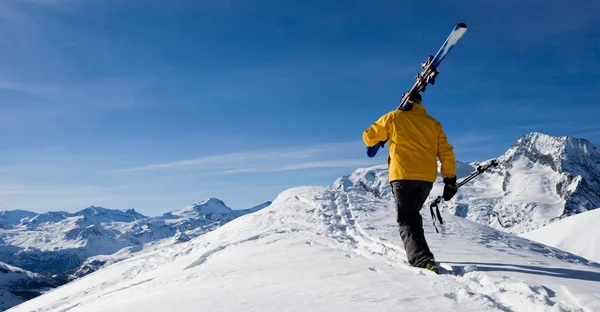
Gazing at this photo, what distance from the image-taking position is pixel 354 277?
20.8ft

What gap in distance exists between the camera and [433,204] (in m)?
8.91

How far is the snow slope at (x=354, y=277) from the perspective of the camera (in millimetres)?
4938

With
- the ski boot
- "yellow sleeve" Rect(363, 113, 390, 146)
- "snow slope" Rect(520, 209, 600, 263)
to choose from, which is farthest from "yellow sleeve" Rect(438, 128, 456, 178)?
"snow slope" Rect(520, 209, 600, 263)

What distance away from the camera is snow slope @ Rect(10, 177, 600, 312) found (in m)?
4.94

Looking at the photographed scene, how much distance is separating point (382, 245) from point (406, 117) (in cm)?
329

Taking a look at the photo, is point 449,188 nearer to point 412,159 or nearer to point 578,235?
point 412,159

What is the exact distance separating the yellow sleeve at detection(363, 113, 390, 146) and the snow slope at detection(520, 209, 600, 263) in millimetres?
38879

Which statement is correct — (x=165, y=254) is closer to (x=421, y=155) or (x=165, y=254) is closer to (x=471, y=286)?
(x=421, y=155)

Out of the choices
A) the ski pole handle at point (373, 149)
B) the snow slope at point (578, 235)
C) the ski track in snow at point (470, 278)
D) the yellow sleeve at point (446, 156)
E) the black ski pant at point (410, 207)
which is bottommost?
the snow slope at point (578, 235)

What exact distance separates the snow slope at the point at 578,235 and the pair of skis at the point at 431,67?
38.0 metres

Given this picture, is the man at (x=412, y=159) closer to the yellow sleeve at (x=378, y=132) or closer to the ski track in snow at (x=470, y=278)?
the yellow sleeve at (x=378, y=132)

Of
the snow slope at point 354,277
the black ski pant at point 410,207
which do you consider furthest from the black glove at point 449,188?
the snow slope at point 354,277

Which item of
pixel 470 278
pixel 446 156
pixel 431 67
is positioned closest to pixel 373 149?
pixel 446 156

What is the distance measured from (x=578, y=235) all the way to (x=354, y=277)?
45.6 meters
